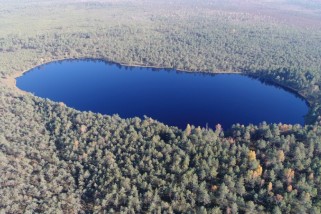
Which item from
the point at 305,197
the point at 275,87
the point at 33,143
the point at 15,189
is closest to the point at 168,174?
the point at 305,197

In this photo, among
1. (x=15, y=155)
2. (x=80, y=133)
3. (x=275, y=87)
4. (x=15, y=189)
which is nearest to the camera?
(x=15, y=189)

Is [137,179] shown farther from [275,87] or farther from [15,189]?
[275,87]

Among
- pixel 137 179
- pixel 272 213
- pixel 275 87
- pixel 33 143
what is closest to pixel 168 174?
pixel 137 179

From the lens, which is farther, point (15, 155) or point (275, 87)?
point (275, 87)

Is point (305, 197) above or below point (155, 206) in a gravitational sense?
above

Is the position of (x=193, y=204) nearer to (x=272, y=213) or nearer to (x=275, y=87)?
(x=272, y=213)

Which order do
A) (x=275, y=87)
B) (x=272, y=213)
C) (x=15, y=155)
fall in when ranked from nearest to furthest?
1. (x=272, y=213)
2. (x=15, y=155)
3. (x=275, y=87)

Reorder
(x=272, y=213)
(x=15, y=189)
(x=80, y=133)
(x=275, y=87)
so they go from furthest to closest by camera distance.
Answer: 1. (x=275, y=87)
2. (x=80, y=133)
3. (x=15, y=189)
4. (x=272, y=213)

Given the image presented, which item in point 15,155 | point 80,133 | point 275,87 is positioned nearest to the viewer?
point 15,155

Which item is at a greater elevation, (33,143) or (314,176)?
(314,176)
